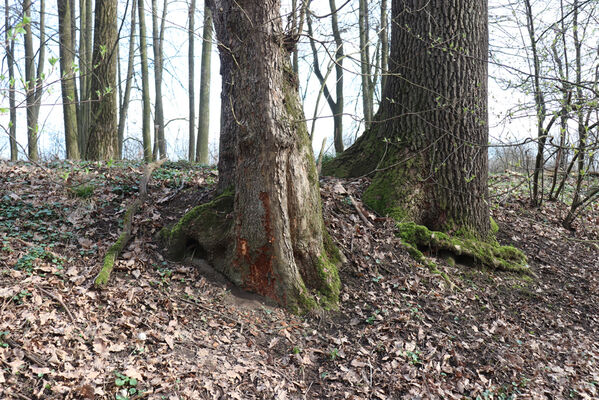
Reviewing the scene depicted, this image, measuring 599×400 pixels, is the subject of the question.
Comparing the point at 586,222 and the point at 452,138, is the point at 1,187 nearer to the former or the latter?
the point at 452,138

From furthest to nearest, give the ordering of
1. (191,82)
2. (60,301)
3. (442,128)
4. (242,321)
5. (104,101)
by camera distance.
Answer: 1. (191,82)
2. (104,101)
3. (442,128)
4. (242,321)
5. (60,301)

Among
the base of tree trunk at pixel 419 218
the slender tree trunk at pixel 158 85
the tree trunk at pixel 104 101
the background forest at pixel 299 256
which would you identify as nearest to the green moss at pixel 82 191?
the background forest at pixel 299 256

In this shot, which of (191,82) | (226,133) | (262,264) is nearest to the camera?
(262,264)

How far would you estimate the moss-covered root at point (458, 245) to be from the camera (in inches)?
234

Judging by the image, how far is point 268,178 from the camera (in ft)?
14.9

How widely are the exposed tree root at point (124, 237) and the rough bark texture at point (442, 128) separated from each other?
336 cm

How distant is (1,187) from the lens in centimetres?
588

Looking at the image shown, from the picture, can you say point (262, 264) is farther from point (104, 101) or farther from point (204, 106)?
point (204, 106)

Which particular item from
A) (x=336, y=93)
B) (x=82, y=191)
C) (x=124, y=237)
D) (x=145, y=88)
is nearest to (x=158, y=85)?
(x=145, y=88)

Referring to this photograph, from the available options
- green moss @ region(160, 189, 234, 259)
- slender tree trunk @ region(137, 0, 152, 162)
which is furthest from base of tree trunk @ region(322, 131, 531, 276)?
slender tree trunk @ region(137, 0, 152, 162)

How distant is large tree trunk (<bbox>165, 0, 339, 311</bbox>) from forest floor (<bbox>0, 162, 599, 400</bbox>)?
0.28 meters

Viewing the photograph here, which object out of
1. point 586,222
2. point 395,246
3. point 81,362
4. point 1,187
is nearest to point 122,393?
point 81,362

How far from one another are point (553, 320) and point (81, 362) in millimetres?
5537

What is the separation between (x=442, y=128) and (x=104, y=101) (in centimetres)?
690
